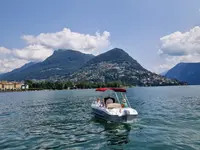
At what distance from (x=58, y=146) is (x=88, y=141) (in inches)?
126

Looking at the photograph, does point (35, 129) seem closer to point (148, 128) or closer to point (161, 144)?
point (148, 128)

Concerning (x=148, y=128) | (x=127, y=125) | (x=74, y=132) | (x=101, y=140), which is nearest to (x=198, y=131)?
(x=148, y=128)

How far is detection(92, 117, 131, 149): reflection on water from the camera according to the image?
2347 centimetres

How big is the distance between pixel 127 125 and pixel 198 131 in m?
8.77

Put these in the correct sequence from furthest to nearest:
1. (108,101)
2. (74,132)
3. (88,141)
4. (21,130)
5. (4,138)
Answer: (108,101), (21,130), (74,132), (4,138), (88,141)

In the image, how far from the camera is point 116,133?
2816 cm

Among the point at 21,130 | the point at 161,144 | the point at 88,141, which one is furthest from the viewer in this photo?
the point at 21,130

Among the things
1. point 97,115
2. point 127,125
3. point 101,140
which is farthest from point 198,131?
point 97,115

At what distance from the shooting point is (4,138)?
88.3ft

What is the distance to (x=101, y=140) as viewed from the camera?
25.0m

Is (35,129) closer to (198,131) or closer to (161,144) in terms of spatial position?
(161,144)

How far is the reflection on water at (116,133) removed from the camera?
2347 cm

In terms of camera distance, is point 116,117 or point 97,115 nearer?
point 116,117

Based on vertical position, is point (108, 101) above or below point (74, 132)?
above
